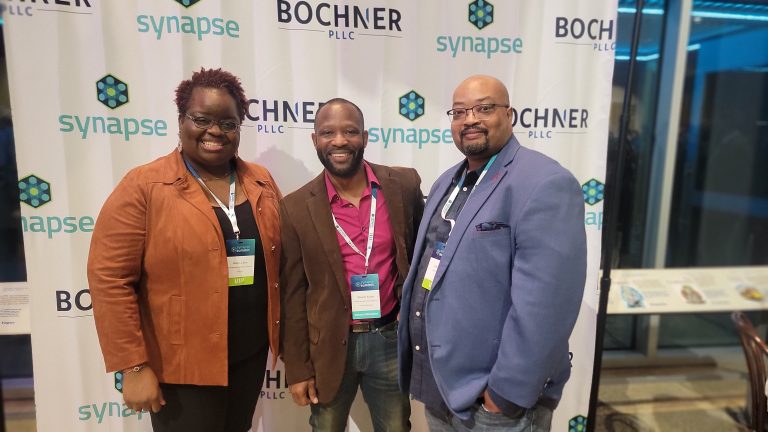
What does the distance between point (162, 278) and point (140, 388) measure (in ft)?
1.28

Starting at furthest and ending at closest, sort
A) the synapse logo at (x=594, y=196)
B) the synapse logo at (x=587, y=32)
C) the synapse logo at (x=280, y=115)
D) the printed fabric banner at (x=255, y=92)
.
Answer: the synapse logo at (x=594, y=196) < the synapse logo at (x=587, y=32) < the synapse logo at (x=280, y=115) < the printed fabric banner at (x=255, y=92)

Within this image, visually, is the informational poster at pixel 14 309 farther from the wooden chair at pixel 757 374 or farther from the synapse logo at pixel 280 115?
the wooden chair at pixel 757 374

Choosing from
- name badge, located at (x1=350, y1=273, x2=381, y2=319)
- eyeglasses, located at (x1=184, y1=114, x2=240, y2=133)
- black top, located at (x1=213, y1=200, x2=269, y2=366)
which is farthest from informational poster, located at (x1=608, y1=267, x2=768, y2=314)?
eyeglasses, located at (x1=184, y1=114, x2=240, y2=133)

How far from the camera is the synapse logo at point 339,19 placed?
2.13 m

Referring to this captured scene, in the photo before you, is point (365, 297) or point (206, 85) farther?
point (365, 297)

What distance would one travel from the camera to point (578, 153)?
95.2 inches

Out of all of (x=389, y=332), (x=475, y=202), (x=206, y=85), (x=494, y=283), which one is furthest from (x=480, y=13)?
(x=389, y=332)

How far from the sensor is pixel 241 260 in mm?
1552

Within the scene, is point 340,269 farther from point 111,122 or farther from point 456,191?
point 111,122

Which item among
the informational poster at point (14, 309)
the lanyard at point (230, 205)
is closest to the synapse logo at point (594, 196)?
the lanyard at point (230, 205)

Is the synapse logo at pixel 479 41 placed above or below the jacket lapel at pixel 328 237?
above

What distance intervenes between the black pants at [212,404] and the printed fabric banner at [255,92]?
26.1 inches

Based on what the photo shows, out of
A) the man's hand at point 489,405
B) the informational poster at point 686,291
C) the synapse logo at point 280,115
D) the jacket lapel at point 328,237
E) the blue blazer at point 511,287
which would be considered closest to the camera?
the blue blazer at point 511,287

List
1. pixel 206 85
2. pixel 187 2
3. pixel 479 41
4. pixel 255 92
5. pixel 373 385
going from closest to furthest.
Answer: pixel 206 85
pixel 373 385
pixel 187 2
pixel 255 92
pixel 479 41
